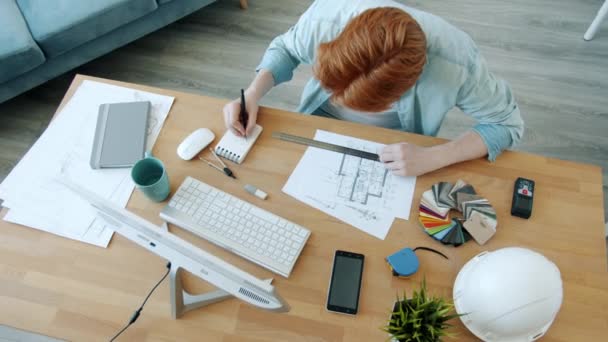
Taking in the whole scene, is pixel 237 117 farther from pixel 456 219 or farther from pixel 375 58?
pixel 456 219

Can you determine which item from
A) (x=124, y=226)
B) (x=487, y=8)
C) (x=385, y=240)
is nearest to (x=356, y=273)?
(x=385, y=240)

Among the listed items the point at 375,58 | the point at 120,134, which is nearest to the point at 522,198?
the point at 375,58

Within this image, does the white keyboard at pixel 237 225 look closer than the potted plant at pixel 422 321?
No

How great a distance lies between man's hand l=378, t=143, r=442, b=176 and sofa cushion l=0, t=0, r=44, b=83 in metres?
1.49

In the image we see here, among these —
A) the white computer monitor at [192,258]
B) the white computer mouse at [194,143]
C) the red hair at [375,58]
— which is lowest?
the white computer mouse at [194,143]

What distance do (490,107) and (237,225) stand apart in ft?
2.21

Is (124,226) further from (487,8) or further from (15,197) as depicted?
(487,8)

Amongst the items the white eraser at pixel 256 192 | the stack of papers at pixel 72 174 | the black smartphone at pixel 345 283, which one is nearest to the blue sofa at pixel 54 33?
the stack of papers at pixel 72 174

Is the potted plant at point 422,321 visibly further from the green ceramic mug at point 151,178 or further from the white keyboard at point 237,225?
the green ceramic mug at point 151,178

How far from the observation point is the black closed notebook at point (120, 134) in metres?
1.02

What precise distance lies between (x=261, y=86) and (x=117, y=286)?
0.62 metres

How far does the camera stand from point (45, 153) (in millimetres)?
1036

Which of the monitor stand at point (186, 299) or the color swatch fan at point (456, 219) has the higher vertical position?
the color swatch fan at point (456, 219)

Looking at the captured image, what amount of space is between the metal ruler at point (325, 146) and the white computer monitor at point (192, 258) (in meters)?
0.46
